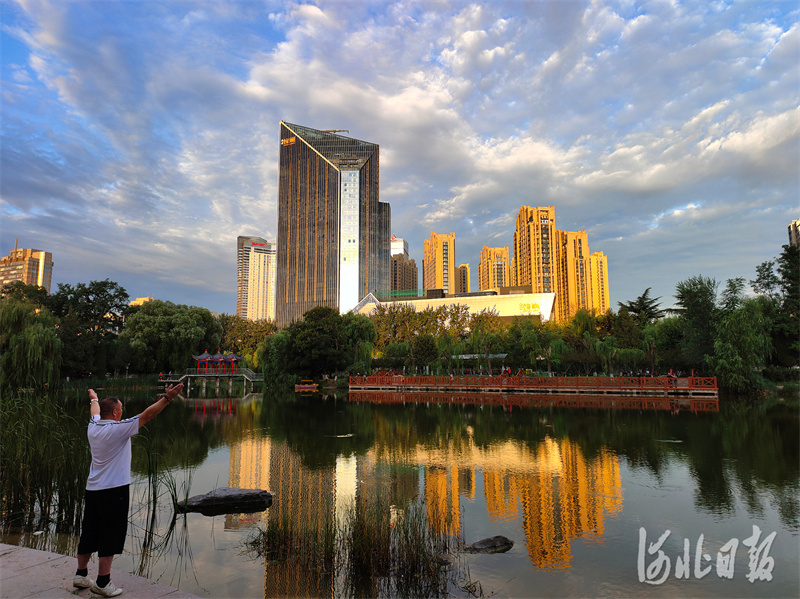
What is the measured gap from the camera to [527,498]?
931 cm

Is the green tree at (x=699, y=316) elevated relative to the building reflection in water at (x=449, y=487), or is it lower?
elevated

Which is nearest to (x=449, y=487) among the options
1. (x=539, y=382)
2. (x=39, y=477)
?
(x=39, y=477)

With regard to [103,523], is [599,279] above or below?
above

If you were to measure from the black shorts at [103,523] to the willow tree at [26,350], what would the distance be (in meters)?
21.0

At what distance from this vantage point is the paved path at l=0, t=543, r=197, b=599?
4.19 m

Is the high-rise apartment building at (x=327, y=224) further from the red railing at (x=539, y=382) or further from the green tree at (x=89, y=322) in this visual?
the red railing at (x=539, y=382)

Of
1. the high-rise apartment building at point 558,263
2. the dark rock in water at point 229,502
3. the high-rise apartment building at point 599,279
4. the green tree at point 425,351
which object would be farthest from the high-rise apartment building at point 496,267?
the dark rock in water at point 229,502

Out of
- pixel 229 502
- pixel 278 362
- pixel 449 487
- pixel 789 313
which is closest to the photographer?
pixel 229 502

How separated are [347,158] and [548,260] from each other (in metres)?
55.2

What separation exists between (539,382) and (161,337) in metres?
33.1

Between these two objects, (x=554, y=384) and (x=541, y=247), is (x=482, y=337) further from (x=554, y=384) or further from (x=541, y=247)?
(x=541, y=247)

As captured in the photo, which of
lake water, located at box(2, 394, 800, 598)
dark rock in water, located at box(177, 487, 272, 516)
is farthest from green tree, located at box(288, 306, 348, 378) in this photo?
dark rock in water, located at box(177, 487, 272, 516)

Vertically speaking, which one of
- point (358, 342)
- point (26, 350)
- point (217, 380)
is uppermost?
point (358, 342)

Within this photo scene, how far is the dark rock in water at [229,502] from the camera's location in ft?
28.2
